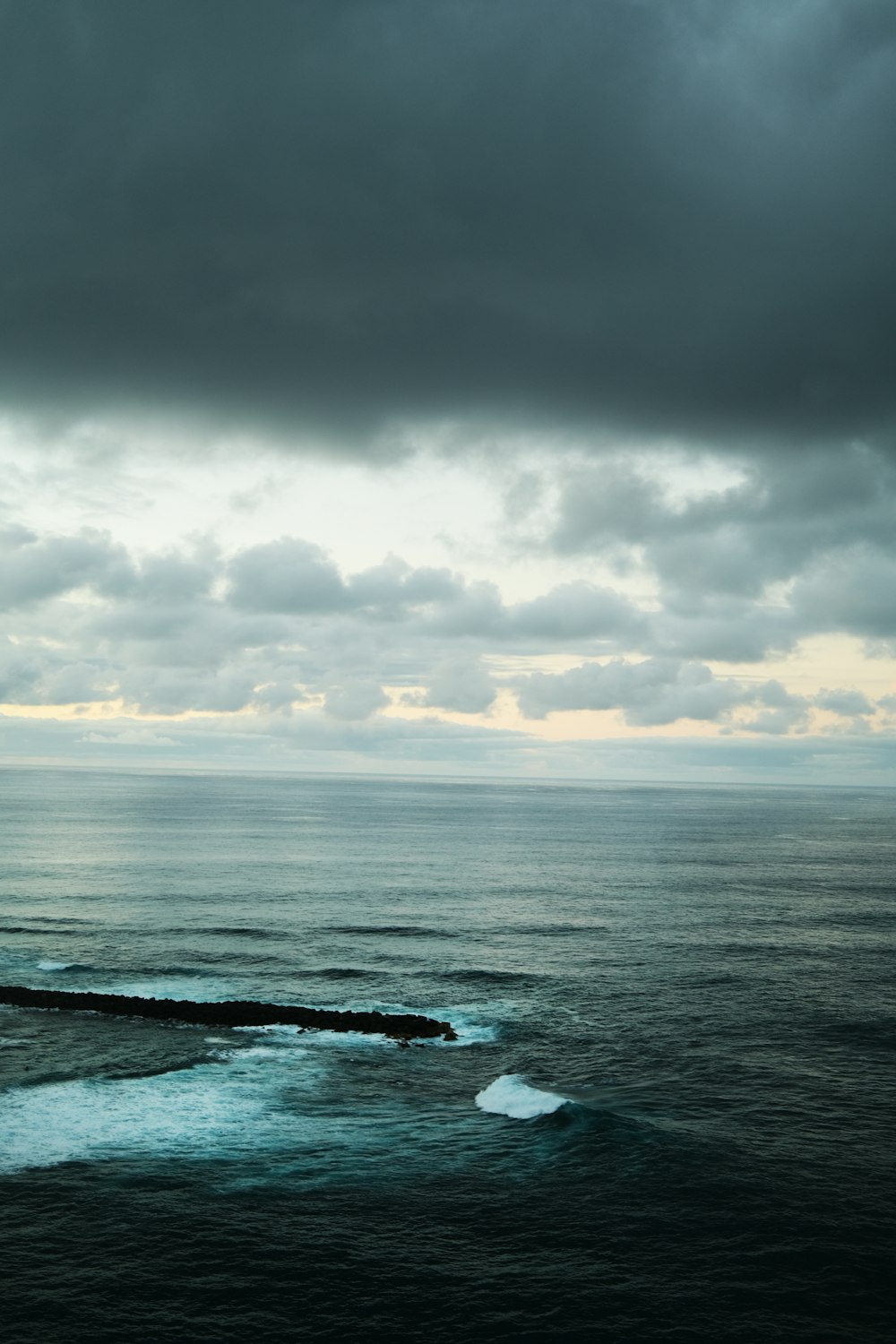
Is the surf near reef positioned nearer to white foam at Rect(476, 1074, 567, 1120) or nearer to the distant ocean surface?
the distant ocean surface

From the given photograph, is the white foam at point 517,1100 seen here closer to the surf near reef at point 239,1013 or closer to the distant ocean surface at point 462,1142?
the distant ocean surface at point 462,1142

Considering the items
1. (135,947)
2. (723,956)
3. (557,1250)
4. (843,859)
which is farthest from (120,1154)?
(843,859)

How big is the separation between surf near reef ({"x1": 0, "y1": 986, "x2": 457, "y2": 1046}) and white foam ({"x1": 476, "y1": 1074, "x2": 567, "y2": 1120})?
→ 31.3 feet

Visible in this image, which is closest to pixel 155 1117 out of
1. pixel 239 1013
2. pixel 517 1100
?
pixel 239 1013

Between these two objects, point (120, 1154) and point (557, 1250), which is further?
point (120, 1154)

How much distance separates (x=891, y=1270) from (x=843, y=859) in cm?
14165

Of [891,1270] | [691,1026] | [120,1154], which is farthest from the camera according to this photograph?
[691,1026]

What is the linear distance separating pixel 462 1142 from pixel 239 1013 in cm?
2443

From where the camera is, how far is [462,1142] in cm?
4200

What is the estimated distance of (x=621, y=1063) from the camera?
52656mm

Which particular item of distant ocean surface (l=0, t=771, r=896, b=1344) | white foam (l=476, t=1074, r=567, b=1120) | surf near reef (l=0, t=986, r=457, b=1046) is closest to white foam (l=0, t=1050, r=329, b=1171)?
distant ocean surface (l=0, t=771, r=896, b=1344)

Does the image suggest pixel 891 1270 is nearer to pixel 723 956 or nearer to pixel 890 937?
pixel 723 956

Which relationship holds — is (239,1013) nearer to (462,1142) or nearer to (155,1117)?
(155,1117)

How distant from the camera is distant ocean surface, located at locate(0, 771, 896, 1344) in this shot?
30391 mm
